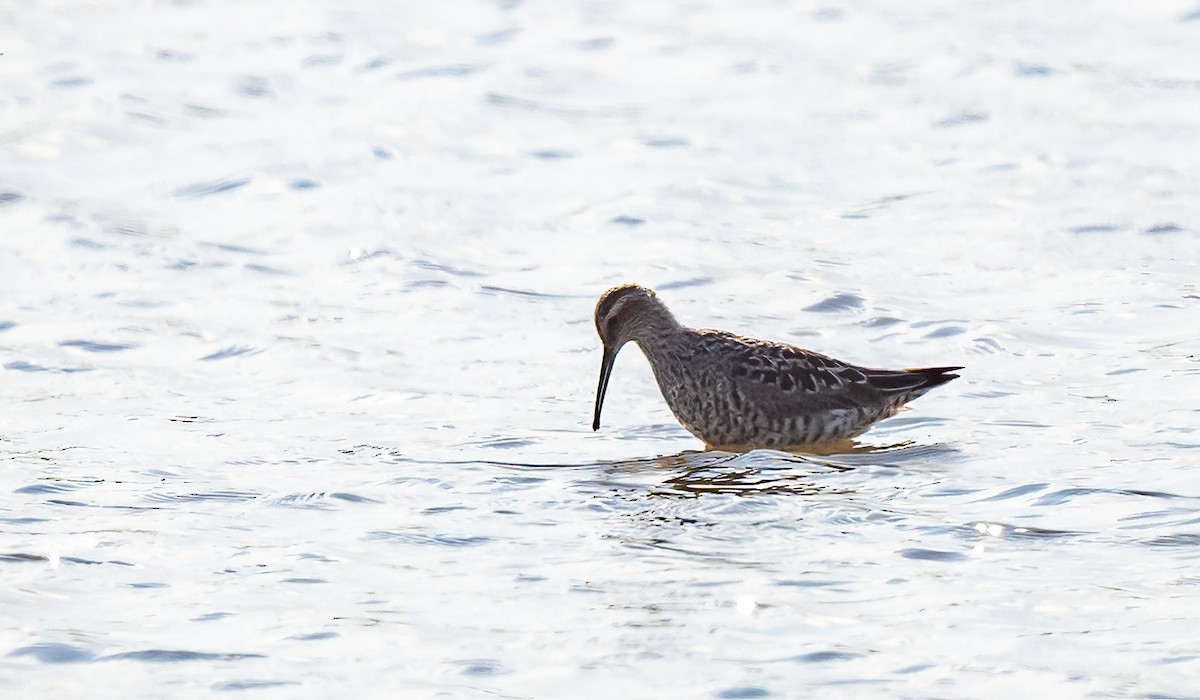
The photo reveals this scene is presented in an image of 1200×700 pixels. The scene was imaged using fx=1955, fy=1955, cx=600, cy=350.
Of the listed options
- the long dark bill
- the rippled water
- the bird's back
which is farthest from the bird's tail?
the long dark bill

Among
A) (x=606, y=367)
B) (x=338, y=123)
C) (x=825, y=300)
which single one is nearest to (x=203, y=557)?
(x=606, y=367)

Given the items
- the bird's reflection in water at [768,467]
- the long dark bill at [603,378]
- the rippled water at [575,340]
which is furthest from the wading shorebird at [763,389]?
the rippled water at [575,340]

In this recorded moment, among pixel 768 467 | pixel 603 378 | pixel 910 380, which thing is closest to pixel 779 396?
pixel 768 467

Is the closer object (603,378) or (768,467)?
(768,467)

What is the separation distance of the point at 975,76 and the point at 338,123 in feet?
17.1

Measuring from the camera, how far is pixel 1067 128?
14.7m

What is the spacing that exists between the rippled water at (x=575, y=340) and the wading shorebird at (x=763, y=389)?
304 mm

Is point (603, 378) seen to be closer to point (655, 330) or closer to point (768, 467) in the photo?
point (655, 330)

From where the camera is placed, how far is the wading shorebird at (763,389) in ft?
31.6

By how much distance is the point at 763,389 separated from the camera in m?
9.67

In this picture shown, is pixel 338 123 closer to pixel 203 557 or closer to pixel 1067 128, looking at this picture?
pixel 1067 128

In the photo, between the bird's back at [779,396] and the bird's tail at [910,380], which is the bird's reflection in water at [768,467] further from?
the bird's tail at [910,380]

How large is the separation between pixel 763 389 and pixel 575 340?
180 cm

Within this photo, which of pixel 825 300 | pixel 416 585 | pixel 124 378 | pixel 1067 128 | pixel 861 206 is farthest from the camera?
pixel 1067 128
